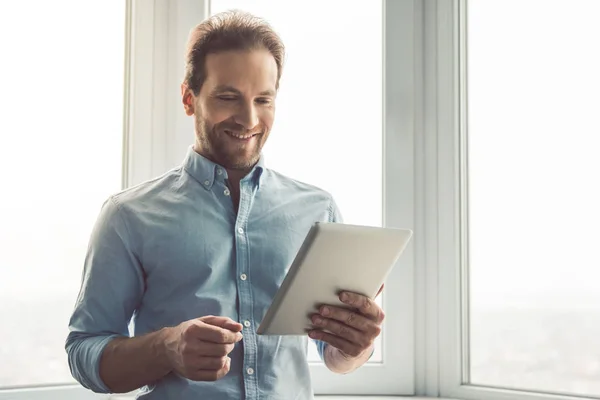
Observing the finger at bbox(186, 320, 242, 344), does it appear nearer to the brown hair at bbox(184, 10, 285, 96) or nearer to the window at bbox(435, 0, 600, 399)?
the brown hair at bbox(184, 10, 285, 96)

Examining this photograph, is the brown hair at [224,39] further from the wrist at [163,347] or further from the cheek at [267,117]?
the wrist at [163,347]

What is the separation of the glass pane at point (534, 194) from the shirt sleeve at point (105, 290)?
994mm

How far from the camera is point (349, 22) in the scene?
2.14 m

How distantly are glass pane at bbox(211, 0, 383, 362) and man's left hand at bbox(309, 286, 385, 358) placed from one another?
2.51 feet

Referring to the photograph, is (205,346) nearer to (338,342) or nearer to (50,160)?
(338,342)

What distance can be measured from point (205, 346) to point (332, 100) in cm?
107

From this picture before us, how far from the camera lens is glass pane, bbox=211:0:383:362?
212cm

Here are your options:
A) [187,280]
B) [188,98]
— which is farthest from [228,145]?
[187,280]

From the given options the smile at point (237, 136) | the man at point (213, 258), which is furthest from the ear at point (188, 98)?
the smile at point (237, 136)

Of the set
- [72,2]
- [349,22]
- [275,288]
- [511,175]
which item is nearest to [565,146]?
[511,175]

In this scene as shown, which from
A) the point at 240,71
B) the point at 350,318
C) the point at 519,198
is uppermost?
the point at 240,71

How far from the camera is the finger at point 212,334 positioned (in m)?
1.21

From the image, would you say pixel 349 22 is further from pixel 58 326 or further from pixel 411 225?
pixel 58 326

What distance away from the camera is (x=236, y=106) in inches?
58.2
